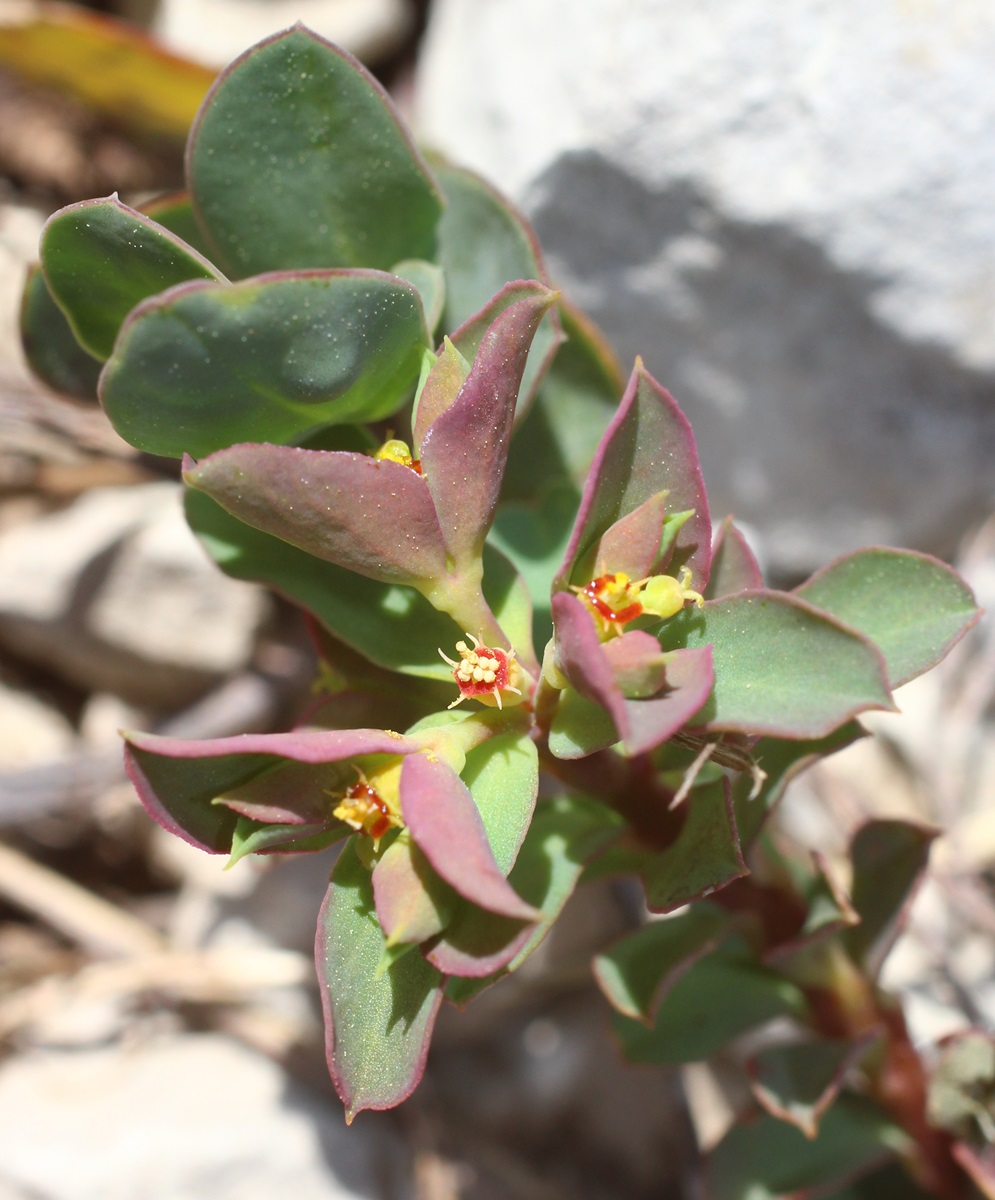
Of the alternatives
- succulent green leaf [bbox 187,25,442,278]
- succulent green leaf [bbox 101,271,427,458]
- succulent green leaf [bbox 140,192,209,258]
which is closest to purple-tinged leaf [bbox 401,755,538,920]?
succulent green leaf [bbox 101,271,427,458]

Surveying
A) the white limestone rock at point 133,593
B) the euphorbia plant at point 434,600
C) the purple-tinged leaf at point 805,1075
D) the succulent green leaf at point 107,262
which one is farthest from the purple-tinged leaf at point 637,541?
the white limestone rock at point 133,593

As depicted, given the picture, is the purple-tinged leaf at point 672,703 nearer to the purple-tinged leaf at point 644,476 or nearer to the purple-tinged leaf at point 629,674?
the purple-tinged leaf at point 629,674

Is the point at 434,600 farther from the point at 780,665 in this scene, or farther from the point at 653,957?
the point at 653,957

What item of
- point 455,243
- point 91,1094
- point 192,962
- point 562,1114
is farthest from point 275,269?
point 562,1114

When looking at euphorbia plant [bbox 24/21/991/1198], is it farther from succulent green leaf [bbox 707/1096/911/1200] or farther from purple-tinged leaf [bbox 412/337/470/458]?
succulent green leaf [bbox 707/1096/911/1200]

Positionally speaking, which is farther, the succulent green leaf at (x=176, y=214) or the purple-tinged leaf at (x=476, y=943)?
the succulent green leaf at (x=176, y=214)

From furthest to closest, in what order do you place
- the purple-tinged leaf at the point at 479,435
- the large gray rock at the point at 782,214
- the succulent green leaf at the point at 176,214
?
the large gray rock at the point at 782,214, the succulent green leaf at the point at 176,214, the purple-tinged leaf at the point at 479,435

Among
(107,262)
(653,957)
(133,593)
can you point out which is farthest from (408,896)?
(133,593)
